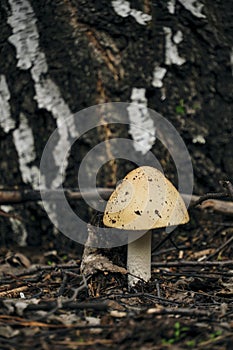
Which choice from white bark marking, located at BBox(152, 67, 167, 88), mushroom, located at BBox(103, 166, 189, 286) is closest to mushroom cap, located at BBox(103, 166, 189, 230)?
mushroom, located at BBox(103, 166, 189, 286)

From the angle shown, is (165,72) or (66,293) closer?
(66,293)

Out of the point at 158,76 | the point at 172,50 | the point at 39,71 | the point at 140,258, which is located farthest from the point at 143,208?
the point at 39,71

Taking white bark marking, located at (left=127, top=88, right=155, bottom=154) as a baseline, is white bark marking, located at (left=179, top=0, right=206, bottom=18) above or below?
above

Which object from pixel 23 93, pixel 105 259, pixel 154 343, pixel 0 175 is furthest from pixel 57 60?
pixel 154 343

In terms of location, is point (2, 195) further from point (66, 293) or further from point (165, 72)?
point (165, 72)

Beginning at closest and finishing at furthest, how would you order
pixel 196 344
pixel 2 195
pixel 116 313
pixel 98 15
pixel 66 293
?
pixel 196 344, pixel 116 313, pixel 66 293, pixel 2 195, pixel 98 15

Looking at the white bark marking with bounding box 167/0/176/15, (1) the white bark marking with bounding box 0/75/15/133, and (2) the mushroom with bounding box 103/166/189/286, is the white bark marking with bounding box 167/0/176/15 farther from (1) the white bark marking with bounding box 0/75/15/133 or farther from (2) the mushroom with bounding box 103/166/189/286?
(2) the mushroom with bounding box 103/166/189/286

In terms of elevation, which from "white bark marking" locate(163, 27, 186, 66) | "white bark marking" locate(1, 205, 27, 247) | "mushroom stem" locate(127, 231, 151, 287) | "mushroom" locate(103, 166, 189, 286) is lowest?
"white bark marking" locate(1, 205, 27, 247)
